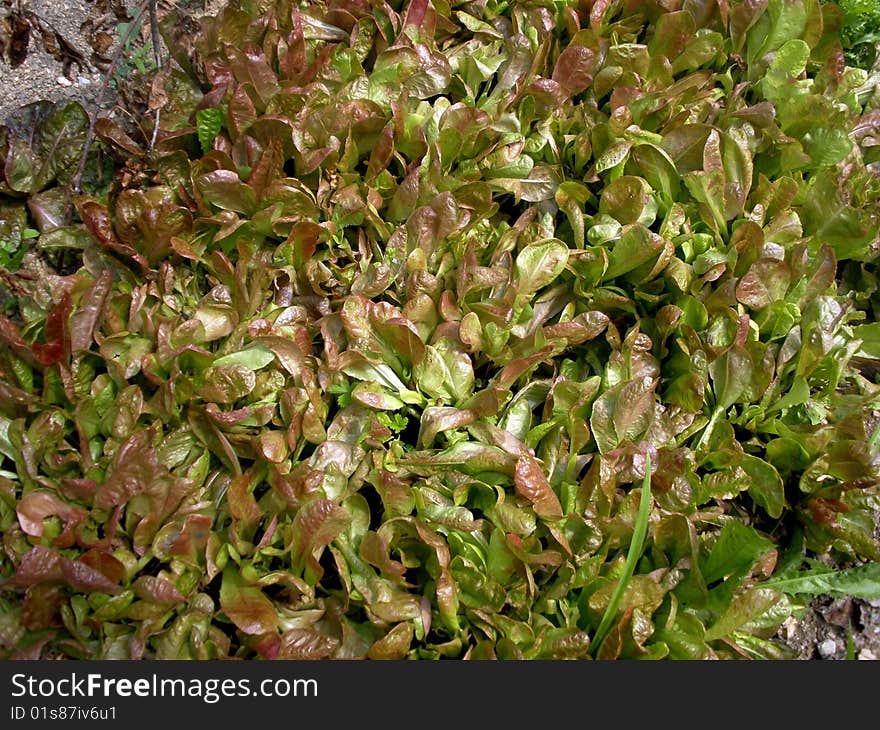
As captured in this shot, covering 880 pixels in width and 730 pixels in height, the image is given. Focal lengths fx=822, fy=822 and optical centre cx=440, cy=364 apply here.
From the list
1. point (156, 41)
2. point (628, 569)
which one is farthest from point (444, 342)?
point (156, 41)

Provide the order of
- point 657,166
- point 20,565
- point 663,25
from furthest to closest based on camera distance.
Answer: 1. point 663,25
2. point 657,166
3. point 20,565

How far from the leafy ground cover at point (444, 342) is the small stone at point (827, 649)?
0.41ft

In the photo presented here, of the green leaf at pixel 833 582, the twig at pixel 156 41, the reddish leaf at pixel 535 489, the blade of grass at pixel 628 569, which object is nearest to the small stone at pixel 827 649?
the green leaf at pixel 833 582

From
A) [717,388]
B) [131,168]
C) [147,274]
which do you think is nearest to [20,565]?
[147,274]

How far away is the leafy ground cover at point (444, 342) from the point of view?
6.07ft

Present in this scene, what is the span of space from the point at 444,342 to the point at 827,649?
1219 millimetres

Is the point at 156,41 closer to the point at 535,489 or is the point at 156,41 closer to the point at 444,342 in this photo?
the point at 444,342

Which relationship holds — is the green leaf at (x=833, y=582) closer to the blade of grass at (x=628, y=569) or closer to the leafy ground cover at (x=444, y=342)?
the leafy ground cover at (x=444, y=342)

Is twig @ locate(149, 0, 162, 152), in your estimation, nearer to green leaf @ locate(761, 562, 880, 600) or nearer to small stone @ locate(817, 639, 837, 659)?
green leaf @ locate(761, 562, 880, 600)

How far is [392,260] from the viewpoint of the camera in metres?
2.29

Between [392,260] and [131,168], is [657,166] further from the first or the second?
[131,168]

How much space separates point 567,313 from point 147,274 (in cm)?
117

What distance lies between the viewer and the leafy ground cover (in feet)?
6.07

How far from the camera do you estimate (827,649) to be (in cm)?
202
